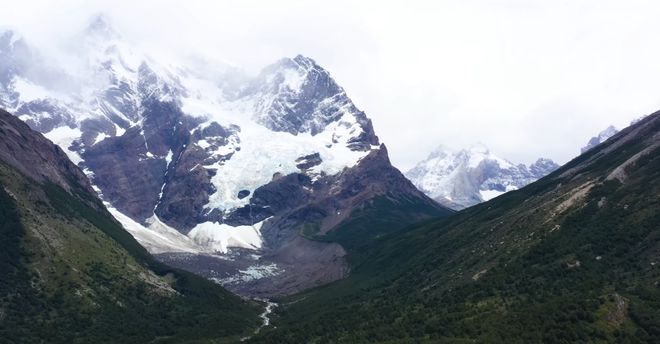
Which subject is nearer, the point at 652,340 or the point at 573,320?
the point at 652,340

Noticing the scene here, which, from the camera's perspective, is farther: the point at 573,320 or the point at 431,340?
the point at 431,340

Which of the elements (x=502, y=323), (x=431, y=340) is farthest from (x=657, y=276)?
(x=431, y=340)

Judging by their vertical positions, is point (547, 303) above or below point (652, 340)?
above

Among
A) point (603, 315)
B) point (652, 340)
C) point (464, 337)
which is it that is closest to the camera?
point (652, 340)

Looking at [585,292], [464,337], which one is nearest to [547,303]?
[585,292]

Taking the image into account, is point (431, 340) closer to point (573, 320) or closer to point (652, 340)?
point (573, 320)

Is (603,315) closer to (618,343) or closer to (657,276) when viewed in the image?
(618,343)

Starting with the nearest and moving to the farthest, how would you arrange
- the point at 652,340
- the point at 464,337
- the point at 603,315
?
the point at 652,340 → the point at 603,315 → the point at 464,337

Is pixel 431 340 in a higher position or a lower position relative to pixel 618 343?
higher
